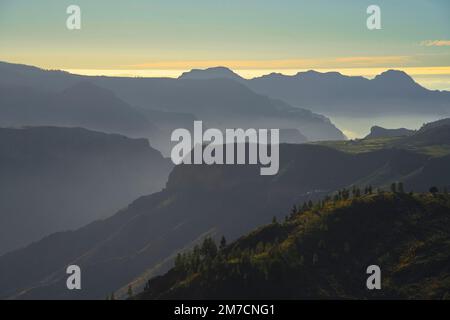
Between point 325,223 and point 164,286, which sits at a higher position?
point 325,223

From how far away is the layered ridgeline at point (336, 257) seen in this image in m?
136

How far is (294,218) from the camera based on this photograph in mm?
188875

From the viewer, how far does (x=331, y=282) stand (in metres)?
140

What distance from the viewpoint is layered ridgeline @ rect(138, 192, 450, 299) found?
136500 millimetres

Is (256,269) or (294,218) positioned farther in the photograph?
(294,218)

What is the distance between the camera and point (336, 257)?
15250 cm

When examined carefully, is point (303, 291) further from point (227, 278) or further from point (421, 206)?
point (421, 206)

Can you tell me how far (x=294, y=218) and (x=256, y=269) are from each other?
5060cm
